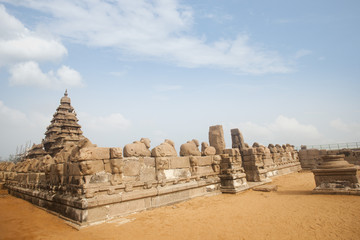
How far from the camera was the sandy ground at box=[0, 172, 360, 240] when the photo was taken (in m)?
3.97

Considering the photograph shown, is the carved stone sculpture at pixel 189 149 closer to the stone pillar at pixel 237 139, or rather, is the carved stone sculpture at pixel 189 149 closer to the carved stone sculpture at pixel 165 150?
the carved stone sculpture at pixel 165 150

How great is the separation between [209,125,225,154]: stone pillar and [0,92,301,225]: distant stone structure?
6 cm

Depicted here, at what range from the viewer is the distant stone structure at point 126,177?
520 cm

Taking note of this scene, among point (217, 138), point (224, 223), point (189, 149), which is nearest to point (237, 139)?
point (217, 138)

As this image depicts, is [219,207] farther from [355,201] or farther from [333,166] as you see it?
[333,166]

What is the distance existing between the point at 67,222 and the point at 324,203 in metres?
6.75

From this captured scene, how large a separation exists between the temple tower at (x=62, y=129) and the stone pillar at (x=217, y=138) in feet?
62.0

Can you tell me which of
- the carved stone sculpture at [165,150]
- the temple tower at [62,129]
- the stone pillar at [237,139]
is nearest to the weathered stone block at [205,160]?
the carved stone sculpture at [165,150]

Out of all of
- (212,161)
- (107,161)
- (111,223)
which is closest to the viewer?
(111,223)

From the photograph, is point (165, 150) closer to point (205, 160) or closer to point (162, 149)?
point (162, 149)

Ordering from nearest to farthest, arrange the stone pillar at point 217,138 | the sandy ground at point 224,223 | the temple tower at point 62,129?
1. the sandy ground at point 224,223
2. the stone pillar at point 217,138
3. the temple tower at point 62,129

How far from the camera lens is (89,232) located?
4344mm

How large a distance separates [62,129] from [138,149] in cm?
2342

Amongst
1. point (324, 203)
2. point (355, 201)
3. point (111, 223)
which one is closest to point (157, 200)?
point (111, 223)
